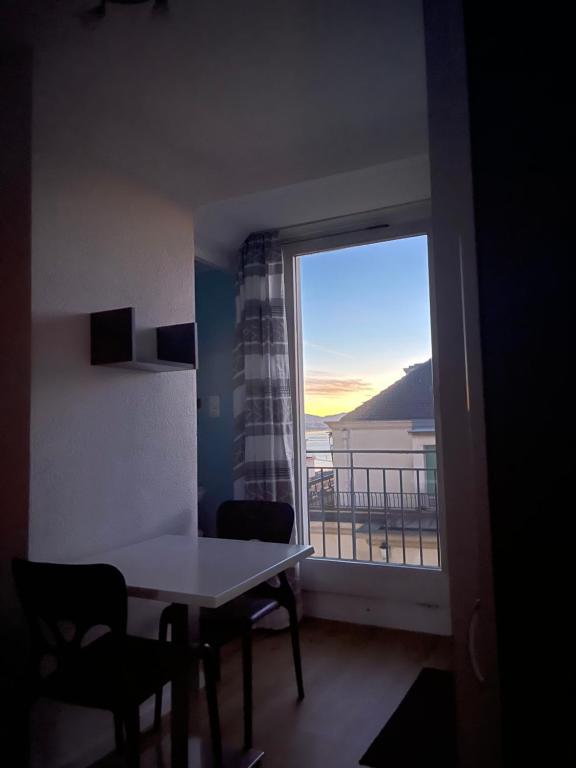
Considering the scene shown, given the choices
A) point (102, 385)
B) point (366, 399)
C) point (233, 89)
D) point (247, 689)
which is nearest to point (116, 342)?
point (102, 385)

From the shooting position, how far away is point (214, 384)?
12.2 feet

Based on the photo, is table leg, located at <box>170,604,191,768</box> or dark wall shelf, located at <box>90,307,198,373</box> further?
dark wall shelf, located at <box>90,307,198,373</box>

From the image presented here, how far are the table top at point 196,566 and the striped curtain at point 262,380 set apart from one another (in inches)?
42.7

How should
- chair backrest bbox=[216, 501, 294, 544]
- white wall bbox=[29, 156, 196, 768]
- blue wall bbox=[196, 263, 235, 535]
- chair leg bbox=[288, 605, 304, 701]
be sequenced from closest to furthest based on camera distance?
white wall bbox=[29, 156, 196, 768] < chair leg bbox=[288, 605, 304, 701] < chair backrest bbox=[216, 501, 294, 544] < blue wall bbox=[196, 263, 235, 535]

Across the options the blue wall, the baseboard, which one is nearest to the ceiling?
the blue wall

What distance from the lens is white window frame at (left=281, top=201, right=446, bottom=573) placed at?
3.10 metres

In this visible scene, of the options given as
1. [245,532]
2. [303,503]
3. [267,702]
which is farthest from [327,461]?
[267,702]

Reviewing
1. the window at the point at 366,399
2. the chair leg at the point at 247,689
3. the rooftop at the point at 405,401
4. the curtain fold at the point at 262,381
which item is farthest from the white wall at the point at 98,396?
the rooftop at the point at 405,401

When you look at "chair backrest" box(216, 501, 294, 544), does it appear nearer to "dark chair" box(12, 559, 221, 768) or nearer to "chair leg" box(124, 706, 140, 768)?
"dark chair" box(12, 559, 221, 768)

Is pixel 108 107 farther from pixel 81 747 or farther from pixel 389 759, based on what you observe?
pixel 389 759

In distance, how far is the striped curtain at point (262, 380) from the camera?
3.21m

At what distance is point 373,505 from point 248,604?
2021 millimetres

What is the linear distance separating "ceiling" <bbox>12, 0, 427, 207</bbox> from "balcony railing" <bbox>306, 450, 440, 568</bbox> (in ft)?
6.99

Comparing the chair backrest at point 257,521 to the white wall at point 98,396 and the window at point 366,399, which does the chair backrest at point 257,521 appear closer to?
the white wall at point 98,396
